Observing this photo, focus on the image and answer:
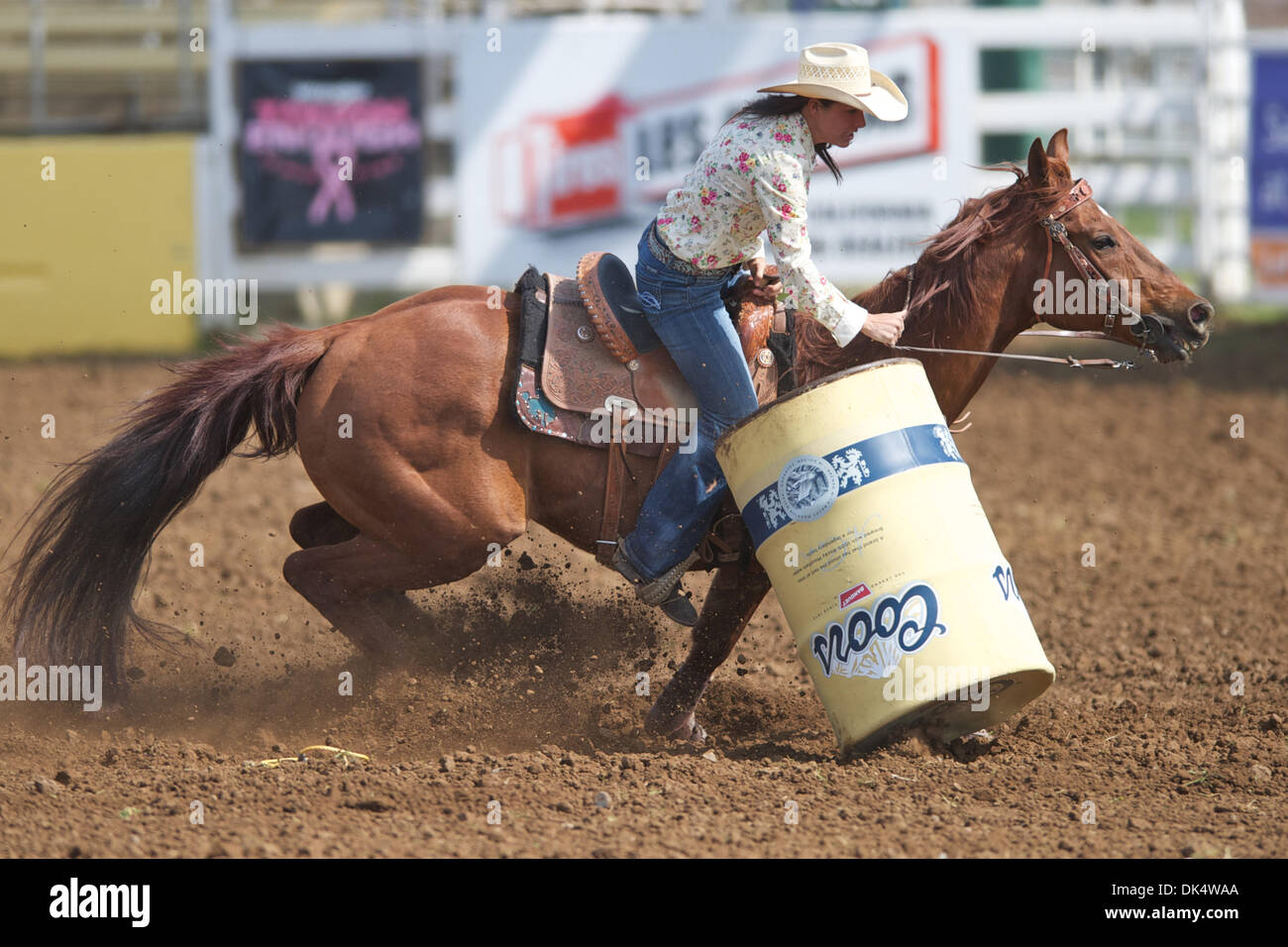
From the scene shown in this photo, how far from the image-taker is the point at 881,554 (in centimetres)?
418

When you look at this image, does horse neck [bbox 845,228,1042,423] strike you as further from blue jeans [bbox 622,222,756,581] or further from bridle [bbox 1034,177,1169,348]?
blue jeans [bbox 622,222,756,581]

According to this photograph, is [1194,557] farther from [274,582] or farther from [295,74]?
[295,74]

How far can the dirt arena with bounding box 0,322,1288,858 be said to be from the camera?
3.84m

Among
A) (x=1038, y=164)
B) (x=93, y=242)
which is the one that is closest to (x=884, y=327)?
(x=1038, y=164)

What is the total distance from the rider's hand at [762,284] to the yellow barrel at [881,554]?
1.83 feet

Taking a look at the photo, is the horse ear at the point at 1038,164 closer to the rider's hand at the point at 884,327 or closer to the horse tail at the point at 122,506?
the rider's hand at the point at 884,327

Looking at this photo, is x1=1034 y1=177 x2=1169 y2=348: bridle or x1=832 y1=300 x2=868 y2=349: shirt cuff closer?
x1=832 y1=300 x2=868 y2=349: shirt cuff

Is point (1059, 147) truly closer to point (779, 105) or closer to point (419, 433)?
point (779, 105)

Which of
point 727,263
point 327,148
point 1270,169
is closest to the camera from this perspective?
point 727,263

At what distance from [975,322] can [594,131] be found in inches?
348

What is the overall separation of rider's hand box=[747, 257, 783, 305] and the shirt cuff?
1.35 feet

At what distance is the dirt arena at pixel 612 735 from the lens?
384 centimetres

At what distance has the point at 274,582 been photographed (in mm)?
6820

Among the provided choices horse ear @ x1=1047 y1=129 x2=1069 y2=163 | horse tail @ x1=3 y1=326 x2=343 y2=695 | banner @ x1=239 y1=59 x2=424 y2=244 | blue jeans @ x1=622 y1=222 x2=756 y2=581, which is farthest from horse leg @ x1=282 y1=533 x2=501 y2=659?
banner @ x1=239 y1=59 x2=424 y2=244
